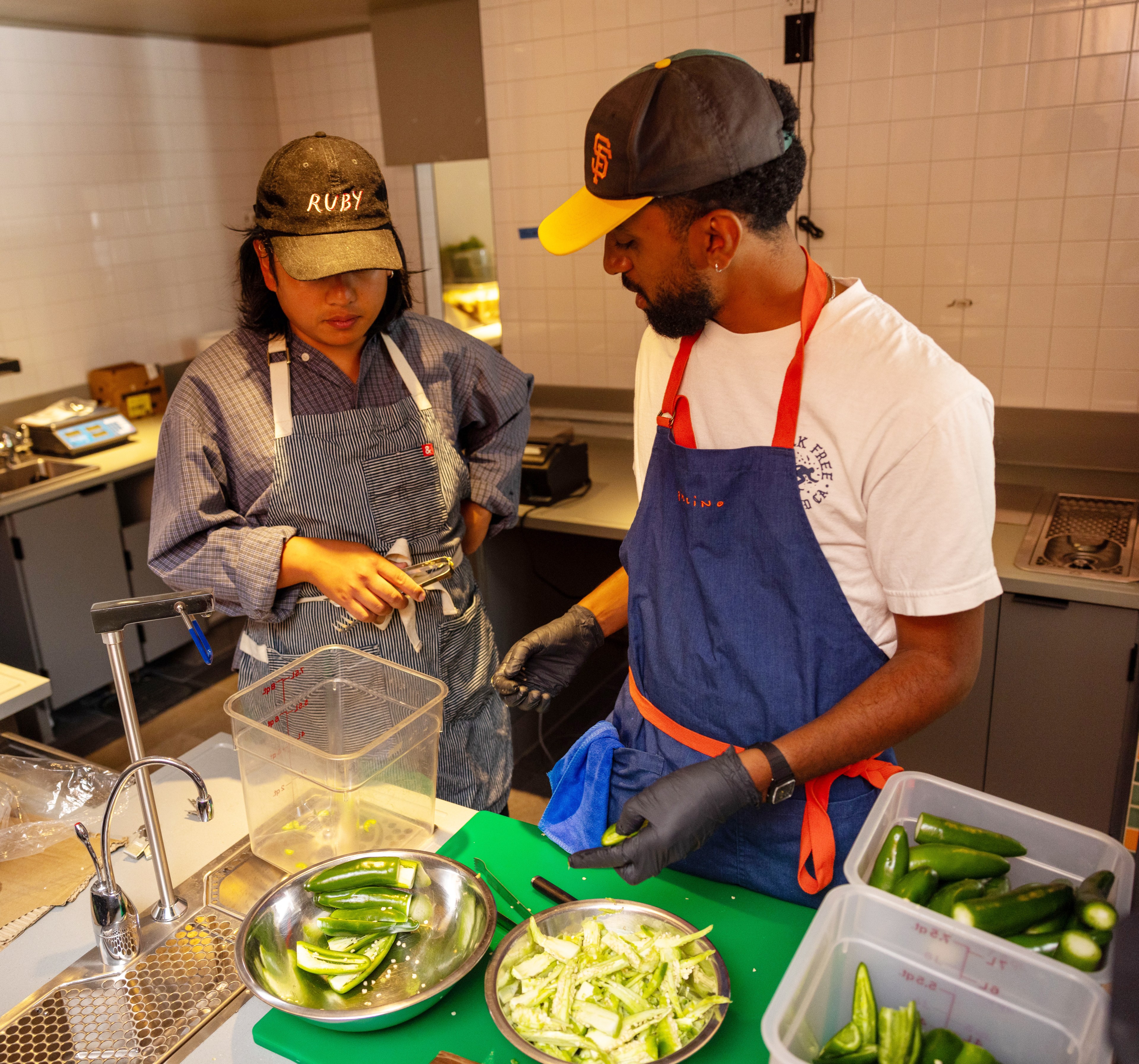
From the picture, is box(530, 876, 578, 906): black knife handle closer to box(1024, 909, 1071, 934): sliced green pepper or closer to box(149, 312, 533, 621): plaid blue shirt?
box(1024, 909, 1071, 934): sliced green pepper

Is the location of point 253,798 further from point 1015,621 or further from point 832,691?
point 1015,621

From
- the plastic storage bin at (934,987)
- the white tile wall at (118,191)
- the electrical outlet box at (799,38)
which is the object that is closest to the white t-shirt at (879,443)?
the plastic storage bin at (934,987)

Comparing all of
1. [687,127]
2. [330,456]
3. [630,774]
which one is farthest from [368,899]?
[687,127]

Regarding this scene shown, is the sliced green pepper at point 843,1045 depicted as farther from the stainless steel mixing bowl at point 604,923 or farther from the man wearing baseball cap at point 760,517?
the man wearing baseball cap at point 760,517

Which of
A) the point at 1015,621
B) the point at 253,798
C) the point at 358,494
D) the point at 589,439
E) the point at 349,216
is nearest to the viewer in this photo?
the point at 253,798

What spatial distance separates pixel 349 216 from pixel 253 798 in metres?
0.93

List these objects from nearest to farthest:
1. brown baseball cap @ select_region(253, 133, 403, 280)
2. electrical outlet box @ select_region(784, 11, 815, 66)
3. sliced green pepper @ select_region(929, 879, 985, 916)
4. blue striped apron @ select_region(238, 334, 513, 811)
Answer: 1. sliced green pepper @ select_region(929, 879, 985, 916)
2. brown baseball cap @ select_region(253, 133, 403, 280)
3. blue striped apron @ select_region(238, 334, 513, 811)
4. electrical outlet box @ select_region(784, 11, 815, 66)

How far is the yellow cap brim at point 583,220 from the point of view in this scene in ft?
3.74

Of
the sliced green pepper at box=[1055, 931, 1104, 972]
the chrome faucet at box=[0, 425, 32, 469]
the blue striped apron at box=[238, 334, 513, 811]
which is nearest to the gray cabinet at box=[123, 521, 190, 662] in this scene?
the chrome faucet at box=[0, 425, 32, 469]

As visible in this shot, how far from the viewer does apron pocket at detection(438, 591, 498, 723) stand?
6.02 ft

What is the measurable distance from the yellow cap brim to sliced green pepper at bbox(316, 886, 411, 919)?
0.76 m

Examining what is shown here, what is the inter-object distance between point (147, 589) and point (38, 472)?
1.74ft

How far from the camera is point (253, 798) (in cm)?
127

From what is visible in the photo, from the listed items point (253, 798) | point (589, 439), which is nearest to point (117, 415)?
point (589, 439)
